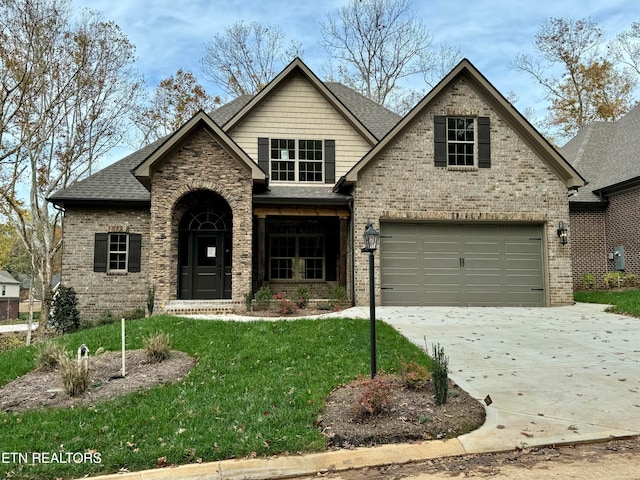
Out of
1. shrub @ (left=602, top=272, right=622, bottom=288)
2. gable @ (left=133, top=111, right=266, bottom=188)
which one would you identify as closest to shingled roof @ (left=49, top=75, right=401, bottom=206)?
gable @ (left=133, top=111, right=266, bottom=188)

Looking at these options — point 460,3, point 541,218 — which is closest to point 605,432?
A: point 541,218

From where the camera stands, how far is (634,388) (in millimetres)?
5602

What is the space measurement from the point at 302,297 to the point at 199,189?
4210mm

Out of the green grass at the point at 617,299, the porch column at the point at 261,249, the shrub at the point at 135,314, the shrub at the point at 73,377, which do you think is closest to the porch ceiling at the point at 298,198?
the porch column at the point at 261,249

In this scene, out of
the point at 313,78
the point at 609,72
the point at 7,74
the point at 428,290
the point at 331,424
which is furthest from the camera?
the point at 609,72

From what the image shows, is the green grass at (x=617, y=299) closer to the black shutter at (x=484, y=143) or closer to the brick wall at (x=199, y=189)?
the black shutter at (x=484, y=143)

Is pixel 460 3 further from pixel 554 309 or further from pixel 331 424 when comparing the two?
pixel 331 424

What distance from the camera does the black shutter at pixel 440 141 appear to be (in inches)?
519

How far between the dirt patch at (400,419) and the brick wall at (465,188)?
7.58 m

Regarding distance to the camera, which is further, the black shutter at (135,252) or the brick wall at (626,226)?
the brick wall at (626,226)

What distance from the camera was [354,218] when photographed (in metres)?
12.9

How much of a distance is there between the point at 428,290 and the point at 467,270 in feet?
4.20

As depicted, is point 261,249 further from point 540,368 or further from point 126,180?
point 540,368

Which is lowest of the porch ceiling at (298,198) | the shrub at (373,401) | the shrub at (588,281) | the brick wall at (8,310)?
the brick wall at (8,310)
